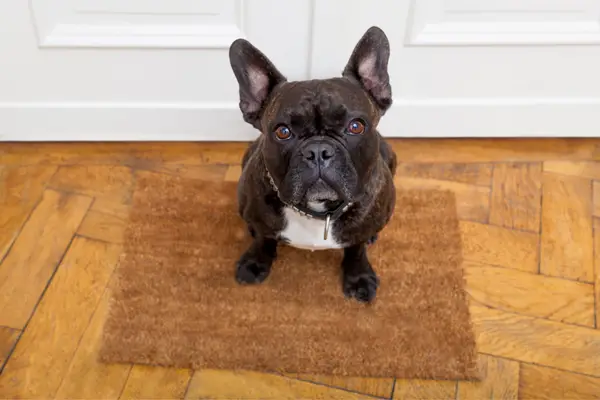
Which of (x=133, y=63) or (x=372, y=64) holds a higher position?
(x=372, y=64)

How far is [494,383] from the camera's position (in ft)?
4.61

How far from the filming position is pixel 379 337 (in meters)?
1.47

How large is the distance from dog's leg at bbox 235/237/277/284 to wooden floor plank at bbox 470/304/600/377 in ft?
1.76

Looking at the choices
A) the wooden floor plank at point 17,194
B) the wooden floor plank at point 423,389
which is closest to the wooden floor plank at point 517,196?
the wooden floor plank at point 423,389

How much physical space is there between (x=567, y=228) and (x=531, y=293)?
0.94ft

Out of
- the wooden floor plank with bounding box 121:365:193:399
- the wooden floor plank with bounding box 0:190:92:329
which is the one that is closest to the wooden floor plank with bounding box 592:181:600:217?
the wooden floor plank with bounding box 121:365:193:399

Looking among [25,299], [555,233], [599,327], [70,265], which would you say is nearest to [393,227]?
[555,233]

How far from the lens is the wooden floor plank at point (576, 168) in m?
1.92

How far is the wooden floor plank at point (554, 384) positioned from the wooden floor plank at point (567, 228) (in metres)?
0.31

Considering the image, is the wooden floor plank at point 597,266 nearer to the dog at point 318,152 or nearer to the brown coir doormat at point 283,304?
the brown coir doormat at point 283,304

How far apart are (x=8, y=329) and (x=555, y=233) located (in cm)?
148

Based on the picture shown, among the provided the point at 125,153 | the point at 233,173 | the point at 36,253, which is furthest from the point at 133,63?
the point at 36,253

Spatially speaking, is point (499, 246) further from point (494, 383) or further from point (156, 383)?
point (156, 383)

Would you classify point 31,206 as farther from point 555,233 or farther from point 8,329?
point 555,233
